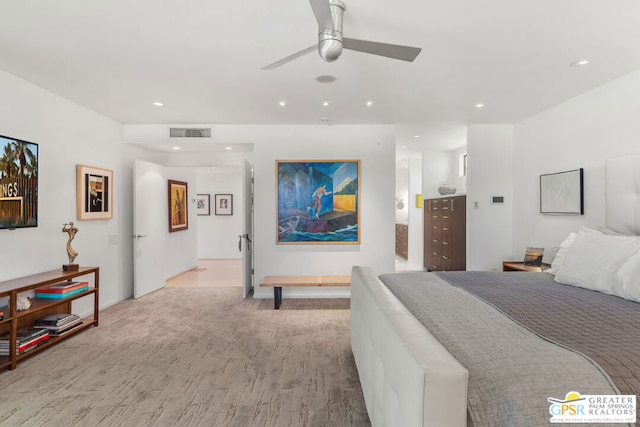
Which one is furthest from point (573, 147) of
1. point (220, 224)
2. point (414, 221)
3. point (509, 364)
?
point (220, 224)

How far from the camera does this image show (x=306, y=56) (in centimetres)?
263

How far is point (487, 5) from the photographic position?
1.97m

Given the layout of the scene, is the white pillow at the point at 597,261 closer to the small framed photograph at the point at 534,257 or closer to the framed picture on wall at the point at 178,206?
the small framed photograph at the point at 534,257

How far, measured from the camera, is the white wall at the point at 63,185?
3.02 m

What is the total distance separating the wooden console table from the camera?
255 cm

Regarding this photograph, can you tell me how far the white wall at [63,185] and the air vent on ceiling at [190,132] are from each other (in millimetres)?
764

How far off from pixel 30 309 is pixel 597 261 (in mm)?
4549

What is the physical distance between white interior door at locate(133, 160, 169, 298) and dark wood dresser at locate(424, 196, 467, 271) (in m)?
4.92

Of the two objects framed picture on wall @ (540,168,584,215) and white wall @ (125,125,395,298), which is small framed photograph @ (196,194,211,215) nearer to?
white wall @ (125,125,395,298)

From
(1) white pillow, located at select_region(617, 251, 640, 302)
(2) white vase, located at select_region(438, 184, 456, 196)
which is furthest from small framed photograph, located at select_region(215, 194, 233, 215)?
(1) white pillow, located at select_region(617, 251, 640, 302)

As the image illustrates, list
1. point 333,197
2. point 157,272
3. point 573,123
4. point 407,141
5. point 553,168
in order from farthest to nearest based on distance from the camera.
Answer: point 407,141 → point 157,272 → point 333,197 → point 553,168 → point 573,123

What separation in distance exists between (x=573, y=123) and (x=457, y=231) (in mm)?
2209

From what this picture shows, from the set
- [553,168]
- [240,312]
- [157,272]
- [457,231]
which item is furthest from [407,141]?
[157,272]

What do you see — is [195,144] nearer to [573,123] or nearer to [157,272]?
[157,272]
